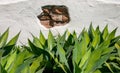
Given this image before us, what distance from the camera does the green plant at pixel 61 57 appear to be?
225 cm

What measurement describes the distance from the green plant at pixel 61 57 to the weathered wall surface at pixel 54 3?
823mm

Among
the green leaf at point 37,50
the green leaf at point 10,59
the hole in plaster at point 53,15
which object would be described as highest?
the green leaf at point 10,59

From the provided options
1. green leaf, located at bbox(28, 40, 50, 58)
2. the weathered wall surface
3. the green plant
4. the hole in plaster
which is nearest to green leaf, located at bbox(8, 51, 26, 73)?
the green plant

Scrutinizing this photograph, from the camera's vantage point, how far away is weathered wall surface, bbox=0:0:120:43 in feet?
11.7

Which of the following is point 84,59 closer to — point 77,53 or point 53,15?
point 77,53

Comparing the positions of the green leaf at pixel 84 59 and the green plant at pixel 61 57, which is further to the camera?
the green leaf at pixel 84 59

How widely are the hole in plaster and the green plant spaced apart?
910mm

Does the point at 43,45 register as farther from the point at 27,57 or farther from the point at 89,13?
the point at 89,13

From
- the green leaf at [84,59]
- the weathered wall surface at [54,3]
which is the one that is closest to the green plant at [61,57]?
the green leaf at [84,59]

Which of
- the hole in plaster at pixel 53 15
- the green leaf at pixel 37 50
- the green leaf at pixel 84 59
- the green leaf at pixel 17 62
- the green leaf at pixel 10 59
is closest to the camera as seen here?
the green leaf at pixel 17 62

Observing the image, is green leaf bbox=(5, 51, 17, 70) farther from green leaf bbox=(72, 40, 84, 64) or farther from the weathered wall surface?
the weathered wall surface

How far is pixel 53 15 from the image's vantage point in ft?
12.3

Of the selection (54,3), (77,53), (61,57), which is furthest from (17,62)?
(54,3)

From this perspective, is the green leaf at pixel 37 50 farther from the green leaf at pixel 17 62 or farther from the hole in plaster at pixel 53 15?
the hole in plaster at pixel 53 15
